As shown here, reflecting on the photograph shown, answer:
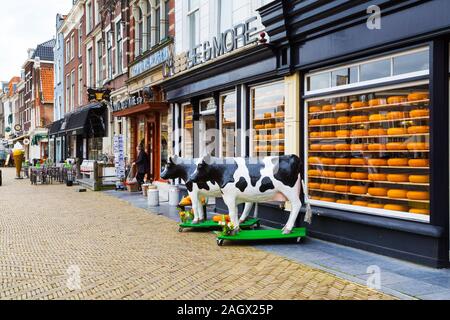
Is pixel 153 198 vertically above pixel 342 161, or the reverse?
pixel 342 161

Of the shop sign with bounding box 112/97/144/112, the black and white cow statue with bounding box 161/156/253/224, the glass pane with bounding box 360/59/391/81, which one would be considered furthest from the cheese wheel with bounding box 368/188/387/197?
the shop sign with bounding box 112/97/144/112

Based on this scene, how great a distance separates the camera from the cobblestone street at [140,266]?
5.27m

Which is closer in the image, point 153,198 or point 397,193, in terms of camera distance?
point 397,193

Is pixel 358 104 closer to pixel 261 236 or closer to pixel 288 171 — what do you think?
pixel 288 171

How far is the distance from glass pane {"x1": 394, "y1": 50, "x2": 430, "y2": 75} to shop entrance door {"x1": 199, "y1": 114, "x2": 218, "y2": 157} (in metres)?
6.18

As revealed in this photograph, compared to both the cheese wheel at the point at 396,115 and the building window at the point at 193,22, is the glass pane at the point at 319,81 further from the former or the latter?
the building window at the point at 193,22

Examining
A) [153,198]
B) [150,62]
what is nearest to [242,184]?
[153,198]

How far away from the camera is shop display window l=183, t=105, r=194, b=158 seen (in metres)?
14.2

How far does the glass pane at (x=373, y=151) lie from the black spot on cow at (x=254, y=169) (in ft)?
4.15

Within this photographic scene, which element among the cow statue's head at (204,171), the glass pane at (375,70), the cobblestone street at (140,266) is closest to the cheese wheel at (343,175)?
the glass pane at (375,70)

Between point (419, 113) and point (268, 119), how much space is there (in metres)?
3.86

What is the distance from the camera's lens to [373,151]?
24.8ft

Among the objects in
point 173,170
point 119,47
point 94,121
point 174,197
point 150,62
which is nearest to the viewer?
point 173,170

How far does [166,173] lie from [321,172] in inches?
117
